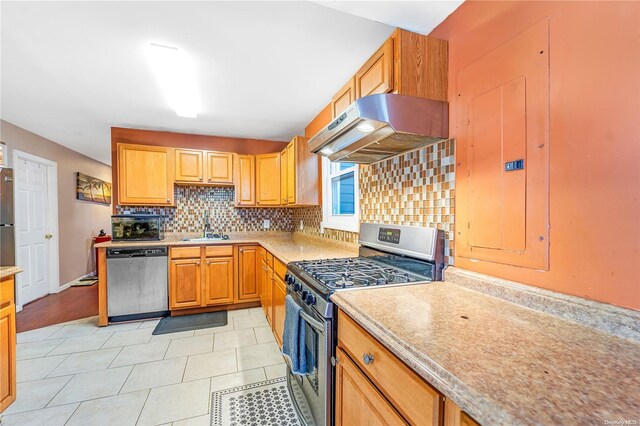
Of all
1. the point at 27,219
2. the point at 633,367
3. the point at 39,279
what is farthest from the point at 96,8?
the point at 39,279

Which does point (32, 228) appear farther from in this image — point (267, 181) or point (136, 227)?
point (267, 181)

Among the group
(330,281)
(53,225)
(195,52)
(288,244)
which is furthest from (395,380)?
(53,225)

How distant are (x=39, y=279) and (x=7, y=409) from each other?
3038mm

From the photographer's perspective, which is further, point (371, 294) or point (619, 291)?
point (371, 294)

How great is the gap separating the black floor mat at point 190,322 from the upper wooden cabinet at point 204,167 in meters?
1.66

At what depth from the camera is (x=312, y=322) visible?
51.3 inches

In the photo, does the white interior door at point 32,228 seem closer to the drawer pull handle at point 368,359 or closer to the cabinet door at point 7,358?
the cabinet door at point 7,358

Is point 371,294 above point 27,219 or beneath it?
beneath

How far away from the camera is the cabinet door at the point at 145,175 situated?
3225 millimetres

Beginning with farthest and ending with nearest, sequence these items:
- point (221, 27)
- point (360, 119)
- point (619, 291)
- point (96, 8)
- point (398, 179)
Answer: point (398, 179)
point (221, 27)
point (96, 8)
point (360, 119)
point (619, 291)

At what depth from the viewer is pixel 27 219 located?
11.8 ft

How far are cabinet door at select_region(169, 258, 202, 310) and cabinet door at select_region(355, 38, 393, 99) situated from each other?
2.66 metres

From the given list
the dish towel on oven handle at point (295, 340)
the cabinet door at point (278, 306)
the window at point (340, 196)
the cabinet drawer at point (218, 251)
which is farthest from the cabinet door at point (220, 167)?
the dish towel on oven handle at point (295, 340)

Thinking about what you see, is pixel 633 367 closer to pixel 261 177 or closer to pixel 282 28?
pixel 282 28
